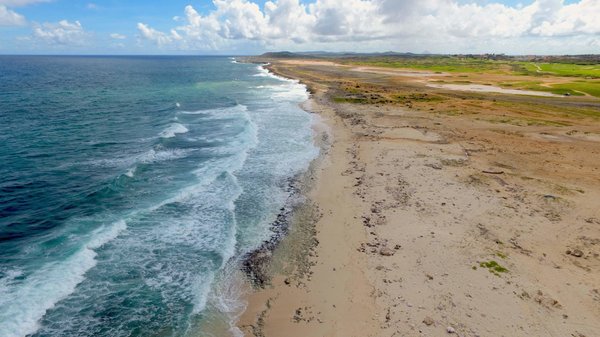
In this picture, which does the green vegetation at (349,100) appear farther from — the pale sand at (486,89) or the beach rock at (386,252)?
the beach rock at (386,252)

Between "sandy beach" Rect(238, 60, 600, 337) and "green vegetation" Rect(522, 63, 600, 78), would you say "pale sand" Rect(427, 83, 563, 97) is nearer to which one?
"sandy beach" Rect(238, 60, 600, 337)

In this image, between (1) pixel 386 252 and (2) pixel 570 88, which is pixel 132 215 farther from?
(2) pixel 570 88

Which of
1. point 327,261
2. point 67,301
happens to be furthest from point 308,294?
point 67,301

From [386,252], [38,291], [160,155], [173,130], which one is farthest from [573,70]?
[38,291]

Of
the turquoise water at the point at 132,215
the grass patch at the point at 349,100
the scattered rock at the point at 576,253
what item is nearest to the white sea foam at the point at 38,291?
Result: the turquoise water at the point at 132,215

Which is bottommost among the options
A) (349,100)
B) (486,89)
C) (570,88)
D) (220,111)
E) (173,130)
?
(173,130)

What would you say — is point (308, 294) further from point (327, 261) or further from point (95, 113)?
point (95, 113)
